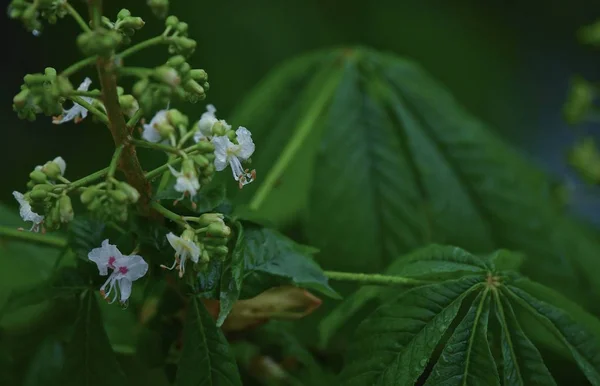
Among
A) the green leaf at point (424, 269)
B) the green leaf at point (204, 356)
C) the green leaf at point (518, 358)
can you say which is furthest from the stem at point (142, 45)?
the green leaf at point (518, 358)

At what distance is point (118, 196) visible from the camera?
88 cm

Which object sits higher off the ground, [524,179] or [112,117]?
[112,117]

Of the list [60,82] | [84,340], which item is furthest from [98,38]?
[84,340]

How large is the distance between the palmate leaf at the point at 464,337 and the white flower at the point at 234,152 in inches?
11.7

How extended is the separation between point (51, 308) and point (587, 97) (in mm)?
1431

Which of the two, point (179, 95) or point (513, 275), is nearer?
point (179, 95)

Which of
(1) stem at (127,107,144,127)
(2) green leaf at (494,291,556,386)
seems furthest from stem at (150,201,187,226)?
(2) green leaf at (494,291,556,386)

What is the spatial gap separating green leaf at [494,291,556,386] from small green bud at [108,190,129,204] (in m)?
0.55

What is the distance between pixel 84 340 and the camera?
1.07 meters

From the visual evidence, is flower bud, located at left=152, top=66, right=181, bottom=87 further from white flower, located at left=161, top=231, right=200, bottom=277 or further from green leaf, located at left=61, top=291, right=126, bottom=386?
green leaf, located at left=61, top=291, right=126, bottom=386

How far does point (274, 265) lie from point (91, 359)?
0.91 feet

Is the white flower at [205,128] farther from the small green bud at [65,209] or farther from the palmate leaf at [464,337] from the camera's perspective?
the palmate leaf at [464,337]

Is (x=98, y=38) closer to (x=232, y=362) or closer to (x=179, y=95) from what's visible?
(x=179, y=95)

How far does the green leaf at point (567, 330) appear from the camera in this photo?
1.11 meters
